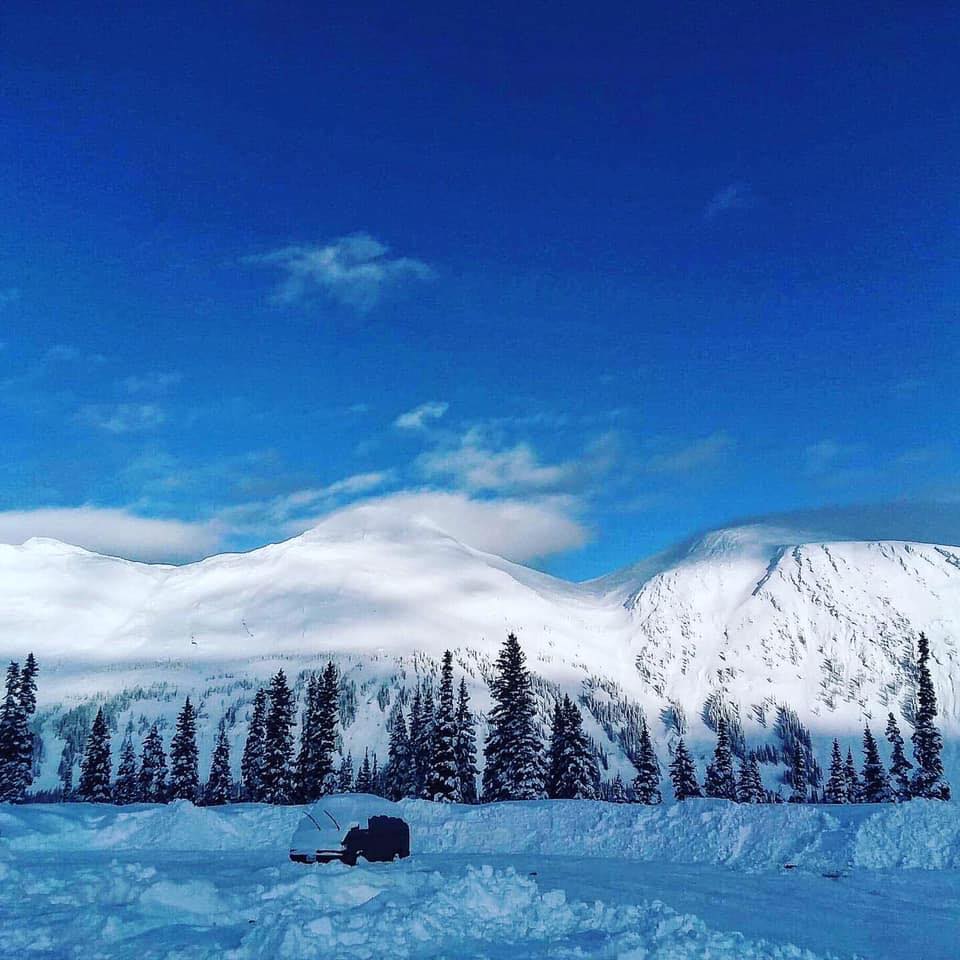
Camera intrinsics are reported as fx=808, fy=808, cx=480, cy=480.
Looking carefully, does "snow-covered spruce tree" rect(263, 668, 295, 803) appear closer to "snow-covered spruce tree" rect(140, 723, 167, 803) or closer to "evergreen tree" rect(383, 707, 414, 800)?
"evergreen tree" rect(383, 707, 414, 800)

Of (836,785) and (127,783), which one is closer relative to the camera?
(836,785)

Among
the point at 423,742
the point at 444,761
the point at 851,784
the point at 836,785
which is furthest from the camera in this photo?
the point at 851,784

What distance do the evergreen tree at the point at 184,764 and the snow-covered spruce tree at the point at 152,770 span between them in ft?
17.9

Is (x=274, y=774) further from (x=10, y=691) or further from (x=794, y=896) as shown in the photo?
(x=794, y=896)

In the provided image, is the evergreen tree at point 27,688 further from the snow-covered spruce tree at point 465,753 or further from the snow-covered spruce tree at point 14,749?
the snow-covered spruce tree at point 465,753

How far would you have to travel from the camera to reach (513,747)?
167ft

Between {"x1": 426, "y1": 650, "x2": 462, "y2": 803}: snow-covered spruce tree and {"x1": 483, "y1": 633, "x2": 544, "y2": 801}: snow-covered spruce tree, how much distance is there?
2.29 m

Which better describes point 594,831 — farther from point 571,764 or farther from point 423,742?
point 423,742

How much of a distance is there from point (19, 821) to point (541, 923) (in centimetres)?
2401

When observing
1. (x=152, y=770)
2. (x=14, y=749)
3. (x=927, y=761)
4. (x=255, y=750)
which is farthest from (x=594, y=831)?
(x=152, y=770)

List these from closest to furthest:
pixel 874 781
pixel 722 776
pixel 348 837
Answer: pixel 348 837 < pixel 874 781 < pixel 722 776

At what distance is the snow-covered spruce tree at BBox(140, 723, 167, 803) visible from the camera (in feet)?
241

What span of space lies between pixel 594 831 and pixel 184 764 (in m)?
47.6

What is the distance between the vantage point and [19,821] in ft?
96.0
